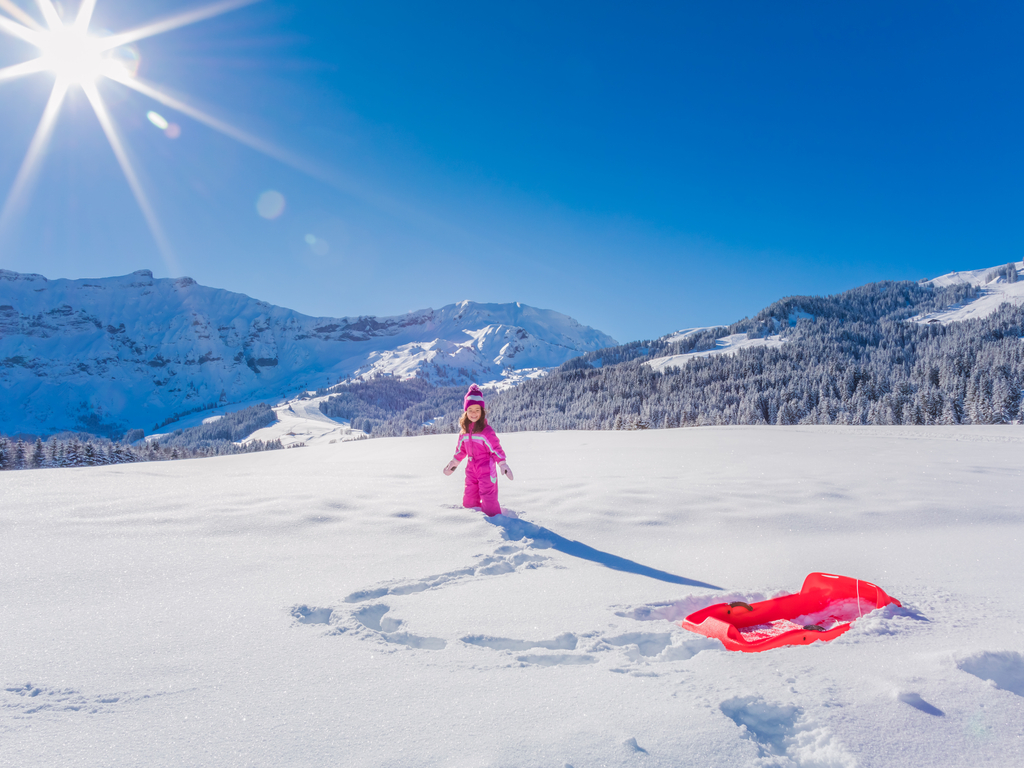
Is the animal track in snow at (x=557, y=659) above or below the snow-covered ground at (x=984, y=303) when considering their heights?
below

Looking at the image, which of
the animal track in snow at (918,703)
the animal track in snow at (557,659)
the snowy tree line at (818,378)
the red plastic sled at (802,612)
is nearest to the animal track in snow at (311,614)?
the animal track in snow at (557,659)

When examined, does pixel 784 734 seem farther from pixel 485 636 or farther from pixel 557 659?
pixel 485 636

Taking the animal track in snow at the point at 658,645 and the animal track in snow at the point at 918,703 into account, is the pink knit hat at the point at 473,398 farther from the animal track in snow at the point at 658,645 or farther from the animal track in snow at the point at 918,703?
the animal track in snow at the point at 918,703

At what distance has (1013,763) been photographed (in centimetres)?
192

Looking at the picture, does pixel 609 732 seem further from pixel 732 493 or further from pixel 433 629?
pixel 732 493

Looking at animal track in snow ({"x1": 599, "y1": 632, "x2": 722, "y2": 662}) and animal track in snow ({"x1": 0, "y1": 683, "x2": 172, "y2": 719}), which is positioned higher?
animal track in snow ({"x1": 0, "y1": 683, "x2": 172, "y2": 719})

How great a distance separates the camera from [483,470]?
723cm

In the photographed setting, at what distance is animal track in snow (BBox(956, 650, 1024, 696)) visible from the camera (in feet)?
8.04

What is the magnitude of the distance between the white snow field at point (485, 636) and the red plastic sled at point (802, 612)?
17cm

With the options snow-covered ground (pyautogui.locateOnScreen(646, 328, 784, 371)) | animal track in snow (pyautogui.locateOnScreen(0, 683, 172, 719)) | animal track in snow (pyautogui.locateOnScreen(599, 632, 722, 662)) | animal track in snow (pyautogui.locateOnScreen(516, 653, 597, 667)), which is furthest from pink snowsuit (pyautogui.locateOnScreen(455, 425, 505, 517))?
snow-covered ground (pyautogui.locateOnScreen(646, 328, 784, 371))

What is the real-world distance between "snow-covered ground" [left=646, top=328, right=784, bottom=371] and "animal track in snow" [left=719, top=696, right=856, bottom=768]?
126135 mm

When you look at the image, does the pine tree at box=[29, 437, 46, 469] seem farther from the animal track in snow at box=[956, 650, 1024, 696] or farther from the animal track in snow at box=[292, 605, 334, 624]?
the animal track in snow at box=[956, 650, 1024, 696]

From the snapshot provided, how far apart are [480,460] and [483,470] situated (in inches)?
7.1

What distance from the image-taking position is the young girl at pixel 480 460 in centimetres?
710
